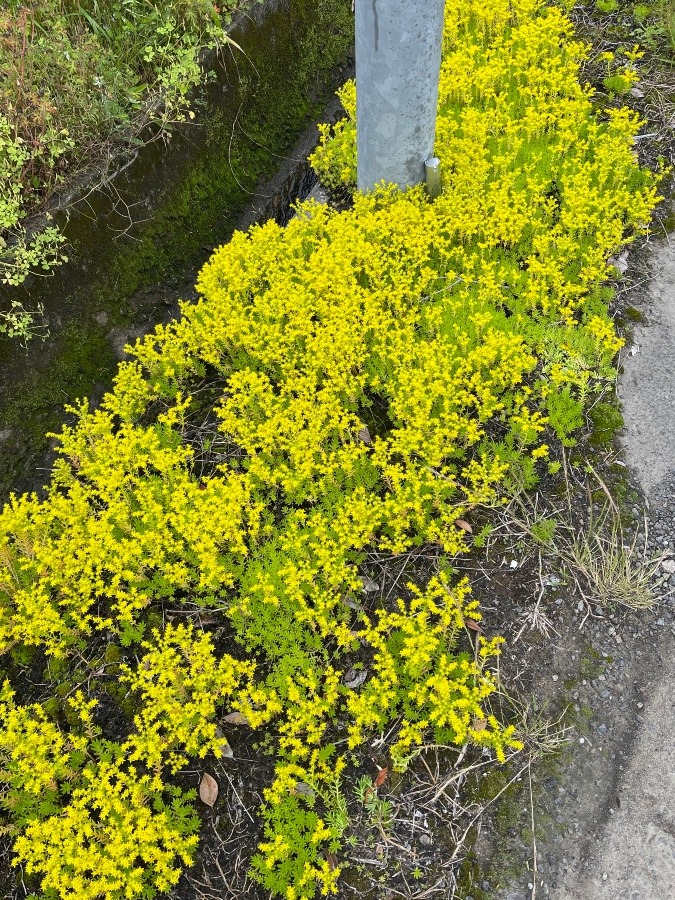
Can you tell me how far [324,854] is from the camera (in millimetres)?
A: 3086

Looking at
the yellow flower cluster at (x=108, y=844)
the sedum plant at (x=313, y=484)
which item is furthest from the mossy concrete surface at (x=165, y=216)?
the yellow flower cluster at (x=108, y=844)

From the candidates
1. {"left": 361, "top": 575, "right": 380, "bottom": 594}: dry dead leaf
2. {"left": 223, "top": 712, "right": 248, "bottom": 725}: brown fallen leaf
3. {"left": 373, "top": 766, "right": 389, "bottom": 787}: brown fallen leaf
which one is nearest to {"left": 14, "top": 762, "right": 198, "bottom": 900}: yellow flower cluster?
{"left": 223, "top": 712, "right": 248, "bottom": 725}: brown fallen leaf

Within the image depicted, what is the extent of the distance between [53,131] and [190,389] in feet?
7.09

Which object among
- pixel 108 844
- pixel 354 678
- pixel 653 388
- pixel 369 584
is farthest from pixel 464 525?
pixel 108 844

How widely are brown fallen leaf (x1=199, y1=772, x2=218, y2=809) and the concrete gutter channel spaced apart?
4.86 ft

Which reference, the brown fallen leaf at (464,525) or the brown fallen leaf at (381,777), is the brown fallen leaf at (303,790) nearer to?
the brown fallen leaf at (381,777)

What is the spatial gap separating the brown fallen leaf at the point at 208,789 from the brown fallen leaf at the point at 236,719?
0.29 meters

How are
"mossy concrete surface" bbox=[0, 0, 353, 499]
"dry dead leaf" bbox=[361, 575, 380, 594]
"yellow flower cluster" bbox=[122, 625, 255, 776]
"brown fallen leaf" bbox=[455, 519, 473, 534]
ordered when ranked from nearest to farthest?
"yellow flower cluster" bbox=[122, 625, 255, 776] < "dry dead leaf" bbox=[361, 575, 380, 594] < "brown fallen leaf" bbox=[455, 519, 473, 534] < "mossy concrete surface" bbox=[0, 0, 353, 499]

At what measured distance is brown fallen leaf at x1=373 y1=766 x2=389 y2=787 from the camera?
3246 millimetres

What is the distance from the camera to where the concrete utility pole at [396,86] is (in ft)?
13.7

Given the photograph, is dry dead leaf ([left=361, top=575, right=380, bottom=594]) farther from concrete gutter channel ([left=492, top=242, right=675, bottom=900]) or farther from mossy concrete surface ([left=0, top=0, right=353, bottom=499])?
mossy concrete surface ([left=0, top=0, right=353, bottom=499])

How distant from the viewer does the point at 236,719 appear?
11.5 ft

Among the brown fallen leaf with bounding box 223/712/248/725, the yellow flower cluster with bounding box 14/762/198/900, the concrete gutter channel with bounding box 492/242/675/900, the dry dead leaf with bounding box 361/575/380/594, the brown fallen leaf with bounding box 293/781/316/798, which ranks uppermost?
the yellow flower cluster with bounding box 14/762/198/900

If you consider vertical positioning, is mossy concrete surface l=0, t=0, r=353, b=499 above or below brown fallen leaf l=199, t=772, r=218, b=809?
above
